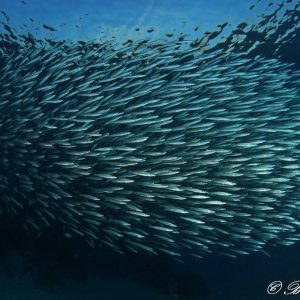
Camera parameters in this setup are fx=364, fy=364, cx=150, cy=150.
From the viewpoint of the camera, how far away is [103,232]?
5.45m

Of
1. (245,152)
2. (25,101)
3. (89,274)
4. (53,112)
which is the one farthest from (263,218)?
(25,101)

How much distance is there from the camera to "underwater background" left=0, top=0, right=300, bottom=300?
18.5ft

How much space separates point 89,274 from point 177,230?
1659 mm

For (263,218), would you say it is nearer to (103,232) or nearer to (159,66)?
(103,232)
